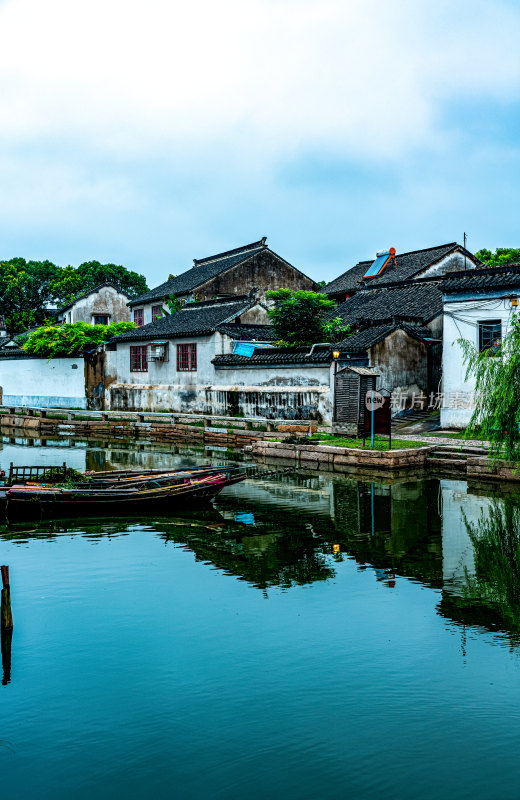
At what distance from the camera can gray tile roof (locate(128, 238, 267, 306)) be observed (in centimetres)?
3875

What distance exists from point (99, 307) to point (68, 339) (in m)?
13.3

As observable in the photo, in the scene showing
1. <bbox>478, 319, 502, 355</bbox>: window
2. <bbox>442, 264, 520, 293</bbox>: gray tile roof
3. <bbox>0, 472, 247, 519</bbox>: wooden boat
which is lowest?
<bbox>0, 472, 247, 519</bbox>: wooden boat

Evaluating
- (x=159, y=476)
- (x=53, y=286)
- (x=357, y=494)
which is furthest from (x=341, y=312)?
(x=53, y=286)

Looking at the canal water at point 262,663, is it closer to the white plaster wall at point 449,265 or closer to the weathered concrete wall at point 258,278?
the white plaster wall at point 449,265

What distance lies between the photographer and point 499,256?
3700 cm

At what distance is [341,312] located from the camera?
3216 centimetres

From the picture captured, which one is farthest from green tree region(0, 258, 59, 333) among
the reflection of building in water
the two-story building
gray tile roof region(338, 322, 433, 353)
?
the reflection of building in water

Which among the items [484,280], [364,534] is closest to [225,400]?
[484,280]

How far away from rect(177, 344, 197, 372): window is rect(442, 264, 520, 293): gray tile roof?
12.3 meters

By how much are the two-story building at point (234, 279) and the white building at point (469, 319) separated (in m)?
14.8

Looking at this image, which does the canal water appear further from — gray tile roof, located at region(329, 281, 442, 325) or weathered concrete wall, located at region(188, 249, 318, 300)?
weathered concrete wall, located at region(188, 249, 318, 300)

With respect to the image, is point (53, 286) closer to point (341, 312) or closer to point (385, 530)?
point (341, 312)

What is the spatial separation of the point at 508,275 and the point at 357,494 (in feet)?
31.0

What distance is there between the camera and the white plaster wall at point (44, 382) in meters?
35.8
